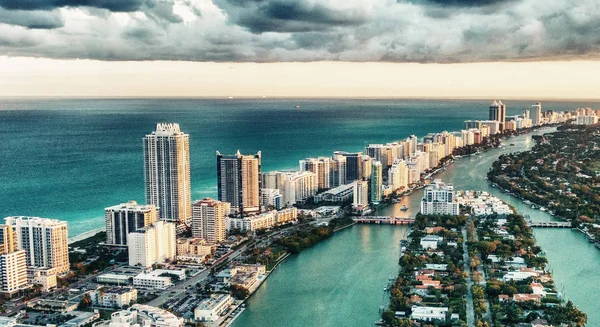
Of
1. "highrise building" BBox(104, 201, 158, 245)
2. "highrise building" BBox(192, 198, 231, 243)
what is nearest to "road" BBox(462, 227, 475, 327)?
"highrise building" BBox(192, 198, 231, 243)

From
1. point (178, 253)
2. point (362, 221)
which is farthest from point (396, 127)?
point (178, 253)

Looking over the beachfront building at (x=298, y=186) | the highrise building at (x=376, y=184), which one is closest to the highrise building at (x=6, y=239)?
the beachfront building at (x=298, y=186)

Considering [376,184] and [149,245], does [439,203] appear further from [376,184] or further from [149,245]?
[149,245]

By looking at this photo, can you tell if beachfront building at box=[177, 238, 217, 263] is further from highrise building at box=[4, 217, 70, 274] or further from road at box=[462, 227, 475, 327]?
road at box=[462, 227, 475, 327]

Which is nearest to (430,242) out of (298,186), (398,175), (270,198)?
(270,198)

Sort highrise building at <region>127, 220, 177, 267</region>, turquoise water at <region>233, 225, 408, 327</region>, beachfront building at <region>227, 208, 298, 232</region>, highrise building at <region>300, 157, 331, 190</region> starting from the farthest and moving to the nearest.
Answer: highrise building at <region>300, 157, 331, 190</region> < beachfront building at <region>227, 208, 298, 232</region> < highrise building at <region>127, 220, 177, 267</region> < turquoise water at <region>233, 225, 408, 327</region>

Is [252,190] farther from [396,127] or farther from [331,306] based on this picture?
[396,127]
